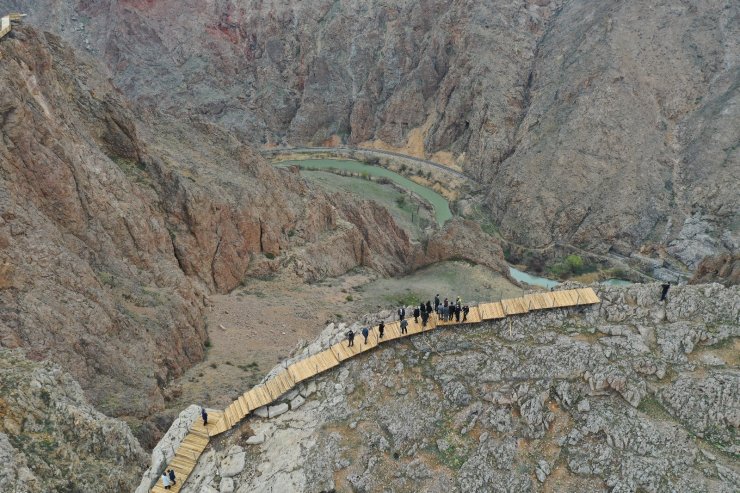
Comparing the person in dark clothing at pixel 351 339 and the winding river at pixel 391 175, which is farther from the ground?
the person in dark clothing at pixel 351 339

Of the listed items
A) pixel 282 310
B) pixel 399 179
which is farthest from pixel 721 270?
pixel 399 179

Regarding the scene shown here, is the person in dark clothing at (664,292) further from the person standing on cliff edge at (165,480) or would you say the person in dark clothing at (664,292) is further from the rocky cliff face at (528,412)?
the person standing on cliff edge at (165,480)

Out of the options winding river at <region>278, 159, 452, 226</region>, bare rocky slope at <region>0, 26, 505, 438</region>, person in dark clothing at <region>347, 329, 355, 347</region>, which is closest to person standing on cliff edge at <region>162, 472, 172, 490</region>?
bare rocky slope at <region>0, 26, 505, 438</region>

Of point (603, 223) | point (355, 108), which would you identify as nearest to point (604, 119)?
point (603, 223)

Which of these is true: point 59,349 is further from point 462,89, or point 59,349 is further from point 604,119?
point 462,89

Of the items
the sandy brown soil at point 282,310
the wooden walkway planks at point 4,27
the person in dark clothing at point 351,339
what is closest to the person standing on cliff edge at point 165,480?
the sandy brown soil at point 282,310

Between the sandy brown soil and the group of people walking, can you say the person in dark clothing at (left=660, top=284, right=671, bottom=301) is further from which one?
the sandy brown soil
